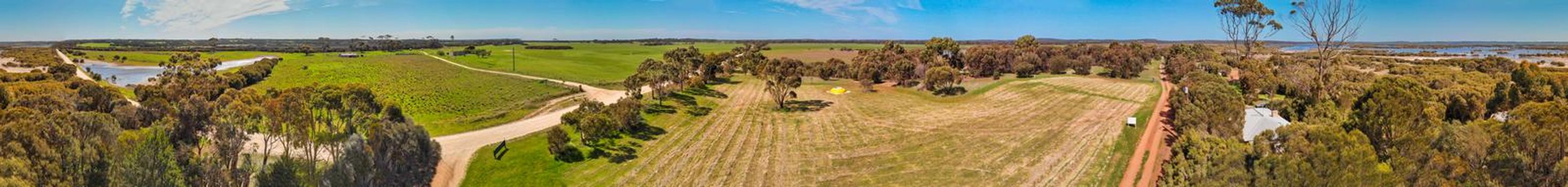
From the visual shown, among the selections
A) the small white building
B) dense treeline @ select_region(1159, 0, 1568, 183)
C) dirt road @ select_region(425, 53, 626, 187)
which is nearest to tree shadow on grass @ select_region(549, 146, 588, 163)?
dirt road @ select_region(425, 53, 626, 187)

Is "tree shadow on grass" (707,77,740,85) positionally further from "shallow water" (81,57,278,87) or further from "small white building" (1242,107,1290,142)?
"shallow water" (81,57,278,87)

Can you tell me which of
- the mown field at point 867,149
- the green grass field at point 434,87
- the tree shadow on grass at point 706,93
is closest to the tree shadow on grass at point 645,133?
the mown field at point 867,149

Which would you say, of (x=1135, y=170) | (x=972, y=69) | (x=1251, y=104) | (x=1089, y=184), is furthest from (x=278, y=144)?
(x=972, y=69)

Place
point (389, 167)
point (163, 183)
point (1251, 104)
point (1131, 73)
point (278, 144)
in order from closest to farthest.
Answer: point (163, 183)
point (389, 167)
point (278, 144)
point (1251, 104)
point (1131, 73)

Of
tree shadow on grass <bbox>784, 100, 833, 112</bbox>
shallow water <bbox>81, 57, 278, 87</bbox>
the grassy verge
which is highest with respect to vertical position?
shallow water <bbox>81, 57, 278, 87</bbox>

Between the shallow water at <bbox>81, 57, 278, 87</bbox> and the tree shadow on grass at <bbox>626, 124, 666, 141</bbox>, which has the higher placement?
the shallow water at <bbox>81, 57, 278, 87</bbox>

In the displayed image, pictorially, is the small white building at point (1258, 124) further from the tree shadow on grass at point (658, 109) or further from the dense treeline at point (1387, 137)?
the tree shadow on grass at point (658, 109)

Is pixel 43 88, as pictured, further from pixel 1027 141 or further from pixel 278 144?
pixel 1027 141
